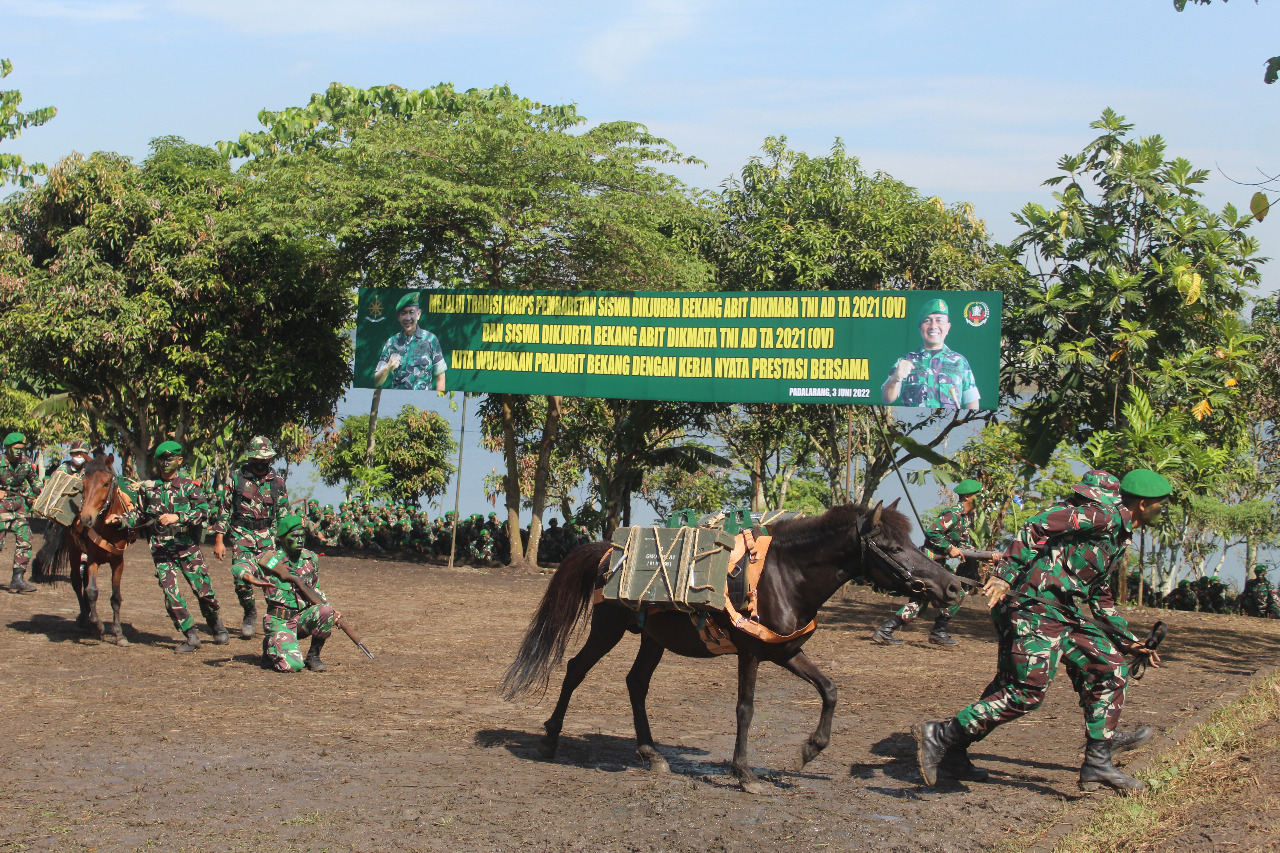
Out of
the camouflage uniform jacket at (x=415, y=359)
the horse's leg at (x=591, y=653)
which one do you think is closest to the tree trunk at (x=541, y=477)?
the camouflage uniform jacket at (x=415, y=359)

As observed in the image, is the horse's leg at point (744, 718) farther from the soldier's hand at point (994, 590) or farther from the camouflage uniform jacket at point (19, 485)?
the camouflage uniform jacket at point (19, 485)

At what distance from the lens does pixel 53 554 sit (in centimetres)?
1293

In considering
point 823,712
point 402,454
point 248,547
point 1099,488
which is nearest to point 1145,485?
point 1099,488

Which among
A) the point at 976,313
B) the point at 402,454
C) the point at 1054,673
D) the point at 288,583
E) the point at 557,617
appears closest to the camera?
the point at 1054,673

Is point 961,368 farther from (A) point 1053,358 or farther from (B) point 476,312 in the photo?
(B) point 476,312

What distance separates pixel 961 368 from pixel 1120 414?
2.68 m

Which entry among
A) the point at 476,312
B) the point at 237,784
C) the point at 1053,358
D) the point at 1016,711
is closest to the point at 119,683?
the point at 237,784

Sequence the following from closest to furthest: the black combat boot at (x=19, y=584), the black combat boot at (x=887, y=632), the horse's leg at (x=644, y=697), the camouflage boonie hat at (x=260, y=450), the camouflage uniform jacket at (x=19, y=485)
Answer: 1. the horse's leg at (x=644, y=697)
2. the camouflage boonie hat at (x=260, y=450)
3. the black combat boot at (x=887, y=632)
4. the black combat boot at (x=19, y=584)
5. the camouflage uniform jacket at (x=19, y=485)

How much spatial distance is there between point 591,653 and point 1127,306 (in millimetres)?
12222

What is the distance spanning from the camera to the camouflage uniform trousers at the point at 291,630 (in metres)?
9.38

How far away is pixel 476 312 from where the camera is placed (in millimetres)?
18891

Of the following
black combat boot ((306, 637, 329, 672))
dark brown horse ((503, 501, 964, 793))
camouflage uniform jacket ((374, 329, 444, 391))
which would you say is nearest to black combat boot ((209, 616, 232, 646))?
black combat boot ((306, 637, 329, 672))

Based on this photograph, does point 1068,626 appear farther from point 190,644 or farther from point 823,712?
point 190,644

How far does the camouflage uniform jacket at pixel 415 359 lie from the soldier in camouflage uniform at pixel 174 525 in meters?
8.69
